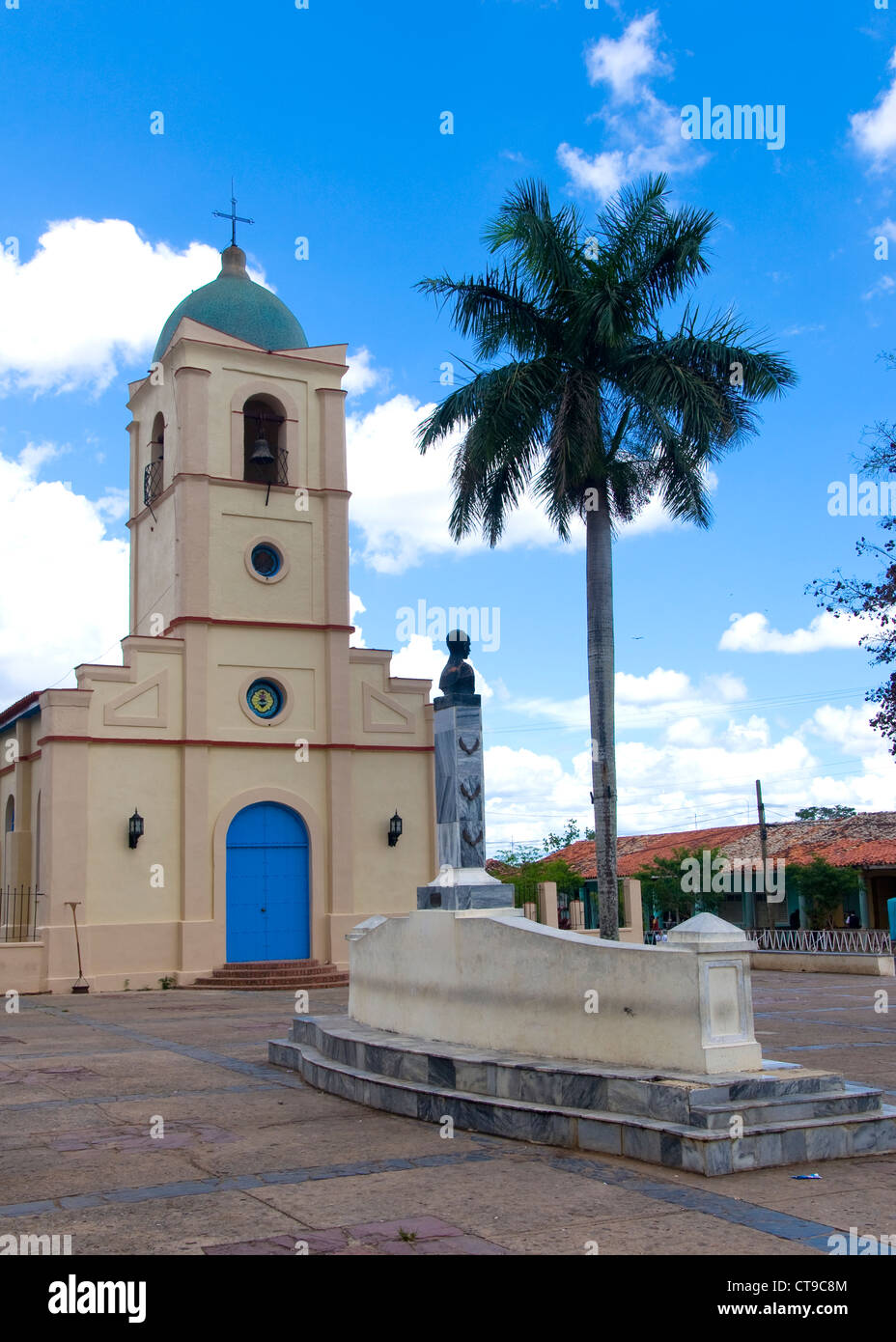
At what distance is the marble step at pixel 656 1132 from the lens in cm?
673

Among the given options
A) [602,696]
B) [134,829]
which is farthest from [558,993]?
[134,829]

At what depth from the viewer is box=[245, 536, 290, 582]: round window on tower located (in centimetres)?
2409

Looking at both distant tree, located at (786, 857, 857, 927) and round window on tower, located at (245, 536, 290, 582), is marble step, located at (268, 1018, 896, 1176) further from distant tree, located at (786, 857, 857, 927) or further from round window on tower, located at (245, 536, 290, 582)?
distant tree, located at (786, 857, 857, 927)

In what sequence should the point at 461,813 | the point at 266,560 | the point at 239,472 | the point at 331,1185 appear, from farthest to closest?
the point at 266,560 → the point at 239,472 → the point at 461,813 → the point at 331,1185

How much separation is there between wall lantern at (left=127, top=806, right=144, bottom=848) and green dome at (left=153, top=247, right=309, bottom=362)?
399 inches

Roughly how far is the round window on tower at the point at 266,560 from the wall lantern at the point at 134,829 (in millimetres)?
5362

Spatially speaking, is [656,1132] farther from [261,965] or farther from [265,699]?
[265,699]

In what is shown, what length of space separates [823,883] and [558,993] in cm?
3034

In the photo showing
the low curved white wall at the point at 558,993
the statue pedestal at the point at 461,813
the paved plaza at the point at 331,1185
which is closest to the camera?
the paved plaza at the point at 331,1185

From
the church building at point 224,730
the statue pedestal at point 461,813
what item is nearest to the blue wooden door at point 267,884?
the church building at point 224,730

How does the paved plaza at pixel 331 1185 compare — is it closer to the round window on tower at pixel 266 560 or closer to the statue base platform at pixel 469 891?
the statue base platform at pixel 469 891

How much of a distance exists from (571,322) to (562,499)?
109 inches

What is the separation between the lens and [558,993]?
8.50 m
